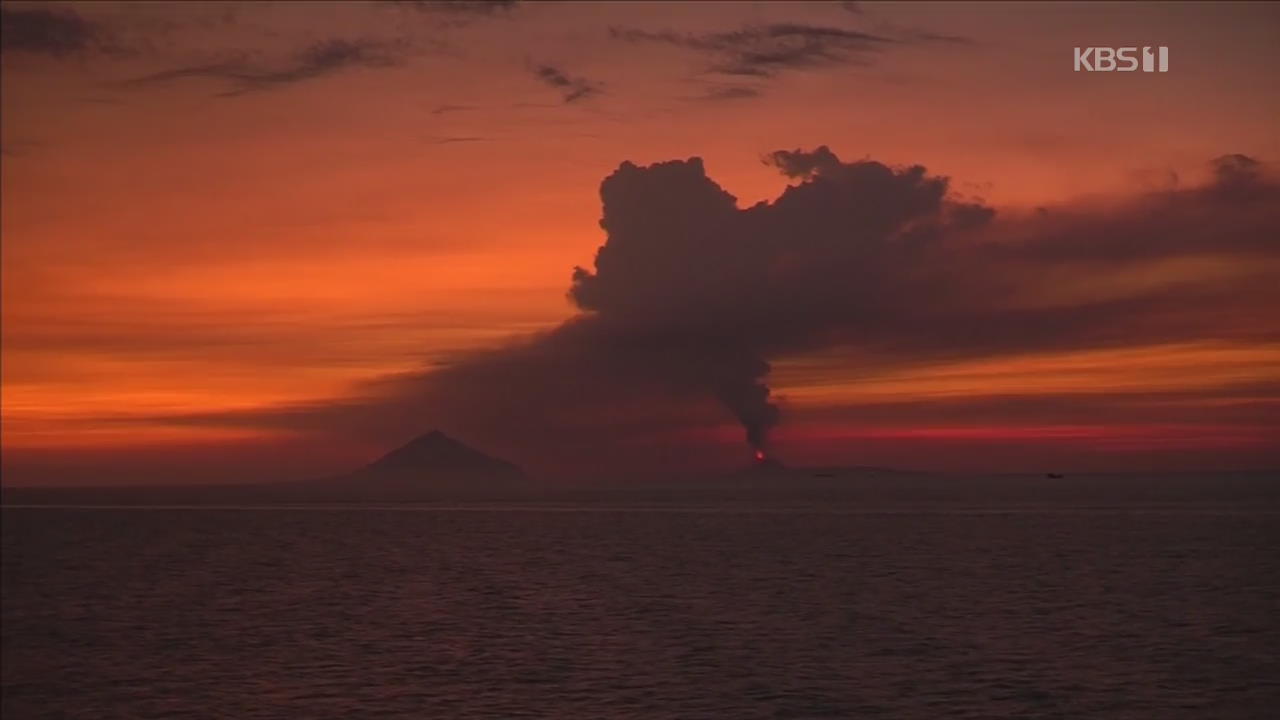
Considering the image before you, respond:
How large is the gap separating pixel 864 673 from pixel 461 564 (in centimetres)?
5933

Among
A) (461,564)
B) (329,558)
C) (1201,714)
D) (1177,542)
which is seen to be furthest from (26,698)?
(1177,542)

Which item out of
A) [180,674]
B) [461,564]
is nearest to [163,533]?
[461,564]

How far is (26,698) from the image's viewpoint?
41.0 m

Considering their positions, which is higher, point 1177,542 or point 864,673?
point 864,673

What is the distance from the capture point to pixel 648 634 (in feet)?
179

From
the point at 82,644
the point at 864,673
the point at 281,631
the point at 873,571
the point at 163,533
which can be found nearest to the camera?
the point at 864,673

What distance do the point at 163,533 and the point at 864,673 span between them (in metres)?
139

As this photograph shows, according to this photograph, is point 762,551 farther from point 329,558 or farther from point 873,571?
point 329,558

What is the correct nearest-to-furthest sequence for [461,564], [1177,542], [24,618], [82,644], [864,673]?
[864,673], [82,644], [24,618], [461,564], [1177,542]

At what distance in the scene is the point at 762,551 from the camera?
11562 cm

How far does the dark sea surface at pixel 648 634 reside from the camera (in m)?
39.5

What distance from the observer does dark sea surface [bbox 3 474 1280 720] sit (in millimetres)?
39500

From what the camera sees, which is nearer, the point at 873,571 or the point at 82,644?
the point at 82,644

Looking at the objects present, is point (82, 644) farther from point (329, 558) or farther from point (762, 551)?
point (762, 551)
